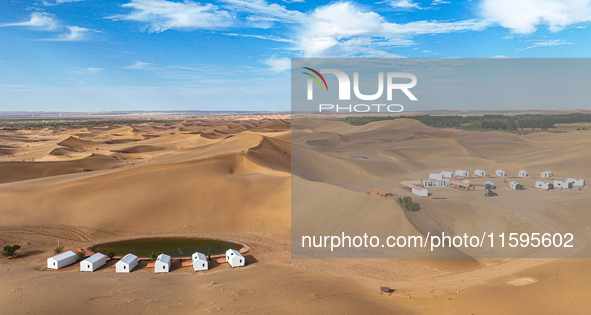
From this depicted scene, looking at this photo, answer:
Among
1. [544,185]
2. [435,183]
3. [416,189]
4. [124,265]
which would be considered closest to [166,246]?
[124,265]

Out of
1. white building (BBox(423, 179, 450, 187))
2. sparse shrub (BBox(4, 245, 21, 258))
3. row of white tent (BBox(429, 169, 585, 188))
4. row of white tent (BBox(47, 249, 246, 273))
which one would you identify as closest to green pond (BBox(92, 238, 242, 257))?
row of white tent (BBox(47, 249, 246, 273))

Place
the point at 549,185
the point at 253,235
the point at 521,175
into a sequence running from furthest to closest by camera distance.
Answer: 1. the point at 521,175
2. the point at 549,185
3. the point at 253,235

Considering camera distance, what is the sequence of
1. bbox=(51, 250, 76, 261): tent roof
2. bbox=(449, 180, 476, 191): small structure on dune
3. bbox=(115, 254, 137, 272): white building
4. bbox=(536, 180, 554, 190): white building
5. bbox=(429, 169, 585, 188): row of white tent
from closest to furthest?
bbox=(115, 254, 137, 272): white building < bbox=(51, 250, 76, 261): tent roof < bbox=(536, 180, 554, 190): white building < bbox=(449, 180, 476, 191): small structure on dune < bbox=(429, 169, 585, 188): row of white tent

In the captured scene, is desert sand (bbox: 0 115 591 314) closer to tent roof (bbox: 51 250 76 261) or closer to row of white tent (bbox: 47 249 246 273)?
row of white tent (bbox: 47 249 246 273)

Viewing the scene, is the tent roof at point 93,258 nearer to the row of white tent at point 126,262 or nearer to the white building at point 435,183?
the row of white tent at point 126,262

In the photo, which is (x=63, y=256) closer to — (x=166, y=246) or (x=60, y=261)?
(x=60, y=261)

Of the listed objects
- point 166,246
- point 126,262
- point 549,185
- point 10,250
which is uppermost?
point 126,262

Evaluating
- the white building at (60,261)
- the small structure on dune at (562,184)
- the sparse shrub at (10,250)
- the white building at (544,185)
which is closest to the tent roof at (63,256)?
the white building at (60,261)
